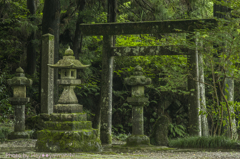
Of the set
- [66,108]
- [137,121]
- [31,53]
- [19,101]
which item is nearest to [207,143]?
[137,121]

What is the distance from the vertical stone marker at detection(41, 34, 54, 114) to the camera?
9805 millimetres

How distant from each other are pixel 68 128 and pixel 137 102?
7.42 feet

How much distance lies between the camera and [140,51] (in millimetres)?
9594

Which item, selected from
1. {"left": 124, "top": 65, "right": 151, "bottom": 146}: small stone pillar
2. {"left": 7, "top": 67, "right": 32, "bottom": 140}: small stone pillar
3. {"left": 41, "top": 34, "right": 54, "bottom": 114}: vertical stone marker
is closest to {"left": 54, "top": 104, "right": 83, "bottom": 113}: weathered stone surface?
{"left": 124, "top": 65, "right": 151, "bottom": 146}: small stone pillar

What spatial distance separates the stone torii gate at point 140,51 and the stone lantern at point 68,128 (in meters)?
2.17

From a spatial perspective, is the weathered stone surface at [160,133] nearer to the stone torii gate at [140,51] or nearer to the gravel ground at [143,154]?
the stone torii gate at [140,51]

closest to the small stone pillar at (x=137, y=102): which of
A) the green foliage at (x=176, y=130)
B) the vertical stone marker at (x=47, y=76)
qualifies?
the vertical stone marker at (x=47, y=76)

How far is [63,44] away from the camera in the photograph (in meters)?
14.8

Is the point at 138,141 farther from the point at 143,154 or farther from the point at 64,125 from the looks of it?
the point at 64,125

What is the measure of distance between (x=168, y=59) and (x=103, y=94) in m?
4.55

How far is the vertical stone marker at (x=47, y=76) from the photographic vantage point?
9.80 meters

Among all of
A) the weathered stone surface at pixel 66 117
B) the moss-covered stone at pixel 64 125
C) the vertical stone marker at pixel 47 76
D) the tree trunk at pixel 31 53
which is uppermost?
the tree trunk at pixel 31 53

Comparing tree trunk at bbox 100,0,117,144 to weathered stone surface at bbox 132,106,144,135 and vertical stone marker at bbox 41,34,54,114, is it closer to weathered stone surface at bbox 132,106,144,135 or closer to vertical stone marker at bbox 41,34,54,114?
weathered stone surface at bbox 132,106,144,135

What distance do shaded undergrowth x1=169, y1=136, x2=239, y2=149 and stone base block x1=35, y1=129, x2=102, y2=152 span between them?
2.73 meters
